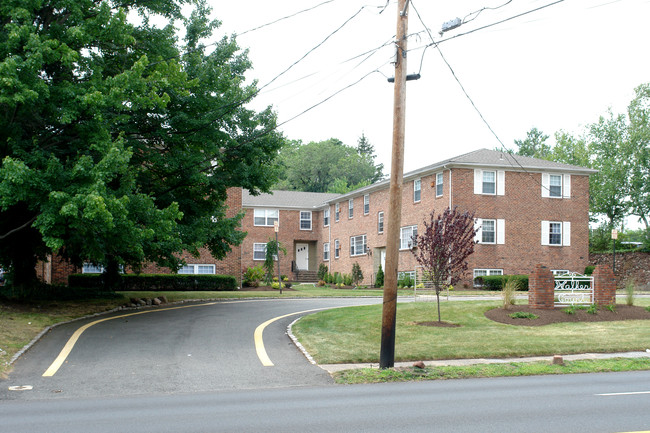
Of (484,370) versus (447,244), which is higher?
(447,244)

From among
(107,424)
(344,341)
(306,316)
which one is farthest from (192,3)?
(107,424)

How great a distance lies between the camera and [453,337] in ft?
50.0

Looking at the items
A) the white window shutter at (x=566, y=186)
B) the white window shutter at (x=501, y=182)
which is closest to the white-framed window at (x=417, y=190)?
the white window shutter at (x=501, y=182)

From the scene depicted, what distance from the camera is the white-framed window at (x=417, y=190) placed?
122 feet

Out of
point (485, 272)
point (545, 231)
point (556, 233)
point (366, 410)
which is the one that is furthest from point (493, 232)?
point (366, 410)

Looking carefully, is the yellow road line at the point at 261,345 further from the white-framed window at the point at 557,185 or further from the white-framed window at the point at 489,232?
the white-framed window at the point at 557,185

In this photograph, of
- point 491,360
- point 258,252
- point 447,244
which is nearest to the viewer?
point 491,360

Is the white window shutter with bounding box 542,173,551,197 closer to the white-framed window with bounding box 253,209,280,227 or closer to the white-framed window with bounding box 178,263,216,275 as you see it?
the white-framed window with bounding box 178,263,216,275

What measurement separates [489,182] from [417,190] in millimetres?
4546

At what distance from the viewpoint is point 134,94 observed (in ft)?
51.4

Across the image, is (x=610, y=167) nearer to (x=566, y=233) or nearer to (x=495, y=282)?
(x=566, y=233)

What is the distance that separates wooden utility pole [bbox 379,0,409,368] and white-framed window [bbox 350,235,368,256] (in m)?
31.3

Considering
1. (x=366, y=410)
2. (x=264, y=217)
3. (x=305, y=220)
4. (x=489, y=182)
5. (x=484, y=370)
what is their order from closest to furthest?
1. (x=366, y=410)
2. (x=484, y=370)
3. (x=489, y=182)
4. (x=264, y=217)
5. (x=305, y=220)

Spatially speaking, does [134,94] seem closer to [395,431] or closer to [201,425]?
[201,425]
